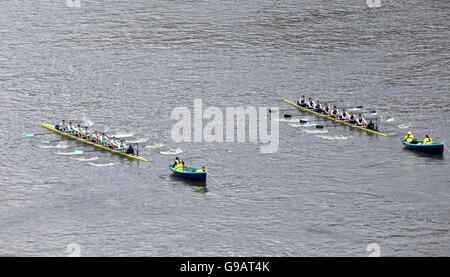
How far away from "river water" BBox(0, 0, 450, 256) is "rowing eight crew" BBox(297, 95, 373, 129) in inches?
60.4

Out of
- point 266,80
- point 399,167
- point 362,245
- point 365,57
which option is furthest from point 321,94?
point 362,245

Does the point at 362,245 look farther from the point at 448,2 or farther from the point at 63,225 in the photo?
the point at 448,2

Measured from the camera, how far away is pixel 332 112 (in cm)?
8300

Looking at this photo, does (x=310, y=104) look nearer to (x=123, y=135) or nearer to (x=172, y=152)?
(x=172, y=152)

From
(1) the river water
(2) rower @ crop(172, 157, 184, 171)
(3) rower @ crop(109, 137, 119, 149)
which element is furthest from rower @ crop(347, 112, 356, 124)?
(3) rower @ crop(109, 137, 119, 149)

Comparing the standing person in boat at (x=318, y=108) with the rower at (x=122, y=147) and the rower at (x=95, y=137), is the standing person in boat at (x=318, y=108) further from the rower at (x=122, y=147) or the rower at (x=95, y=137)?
the rower at (x=95, y=137)

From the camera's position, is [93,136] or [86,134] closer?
[93,136]

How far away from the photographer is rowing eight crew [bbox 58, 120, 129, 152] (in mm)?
74000

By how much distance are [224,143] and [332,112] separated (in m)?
12.5

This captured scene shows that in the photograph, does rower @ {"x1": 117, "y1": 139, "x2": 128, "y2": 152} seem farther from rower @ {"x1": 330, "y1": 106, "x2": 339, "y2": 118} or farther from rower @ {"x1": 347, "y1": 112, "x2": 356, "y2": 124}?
rower @ {"x1": 347, "y1": 112, "x2": 356, "y2": 124}

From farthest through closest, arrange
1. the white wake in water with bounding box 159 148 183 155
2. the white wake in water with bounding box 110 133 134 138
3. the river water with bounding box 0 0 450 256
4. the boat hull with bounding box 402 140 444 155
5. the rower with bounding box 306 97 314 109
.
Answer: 1. the rower with bounding box 306 97 314 109
2. the white wake in water with bounding box 110 133 134 138
3. the white wake in water with bounding box 159 148 183 155
4. the boat hull with bounding box 402 140 444 155
5. the river water with bounding box 0 0 450 256

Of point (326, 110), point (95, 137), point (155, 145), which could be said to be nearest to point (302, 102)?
point (326, 110)

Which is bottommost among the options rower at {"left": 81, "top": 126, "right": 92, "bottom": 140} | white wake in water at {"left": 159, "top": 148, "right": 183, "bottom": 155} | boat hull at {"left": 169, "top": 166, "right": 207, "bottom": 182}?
boat hull at {"left": 169, "top": 166, "right": 207, "bottom": 182}
